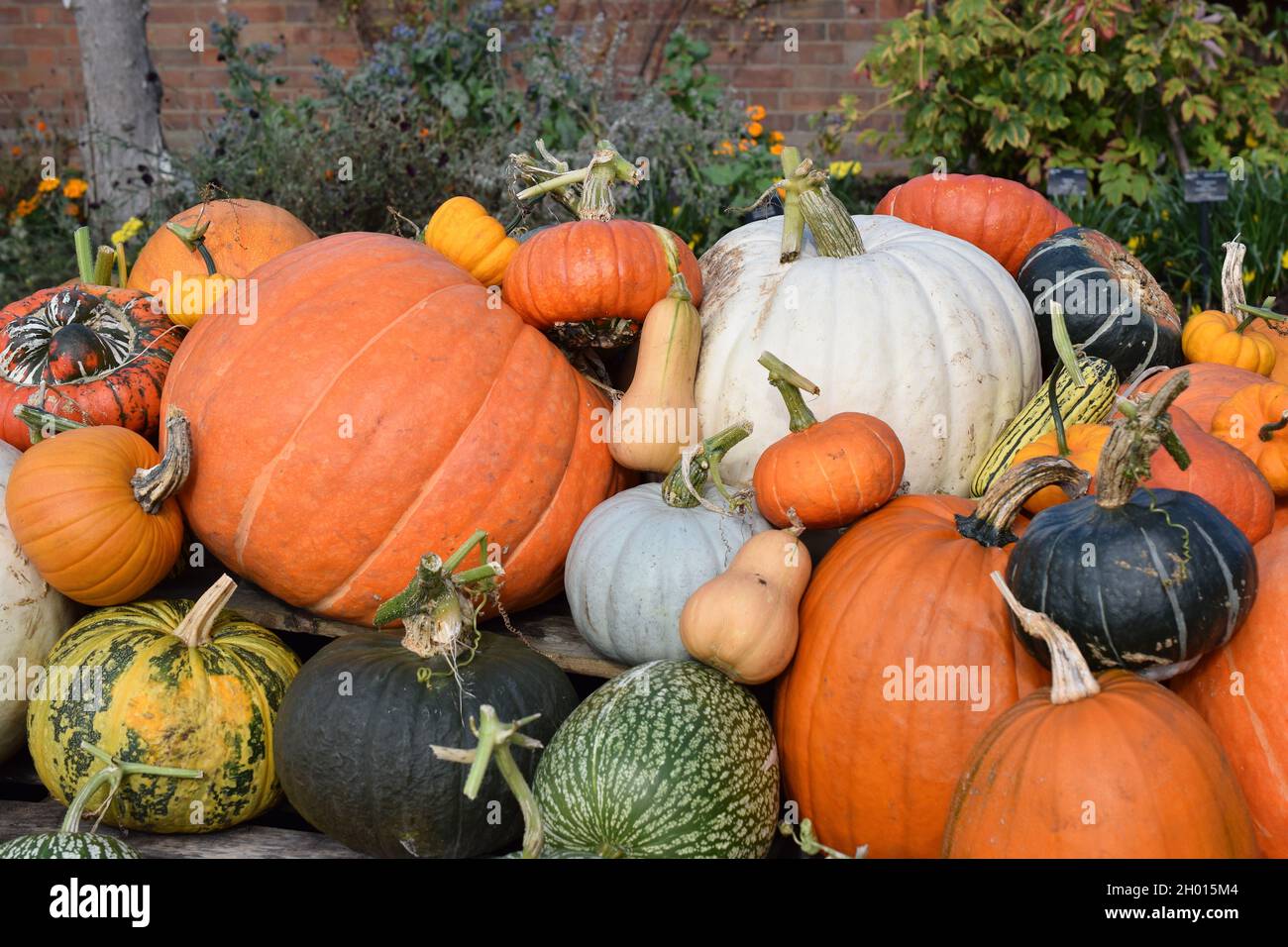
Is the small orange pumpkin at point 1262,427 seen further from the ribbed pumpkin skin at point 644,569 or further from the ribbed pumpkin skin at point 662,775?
the ribbed pumpkin skin at point 662,775

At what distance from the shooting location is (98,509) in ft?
7.73

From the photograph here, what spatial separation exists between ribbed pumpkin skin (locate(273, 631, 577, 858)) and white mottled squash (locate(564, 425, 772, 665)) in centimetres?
23

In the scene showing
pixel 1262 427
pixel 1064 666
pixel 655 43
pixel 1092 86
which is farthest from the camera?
pixel 655 43

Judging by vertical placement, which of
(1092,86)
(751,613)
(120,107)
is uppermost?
(120,107)

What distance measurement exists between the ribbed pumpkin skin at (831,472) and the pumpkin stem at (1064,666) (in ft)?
1.71

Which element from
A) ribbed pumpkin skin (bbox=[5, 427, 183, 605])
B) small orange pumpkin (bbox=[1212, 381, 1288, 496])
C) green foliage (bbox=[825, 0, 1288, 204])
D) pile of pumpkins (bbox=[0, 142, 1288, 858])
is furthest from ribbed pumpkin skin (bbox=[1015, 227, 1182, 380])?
green foliage (bbox=[825, 0, 1288, 204])

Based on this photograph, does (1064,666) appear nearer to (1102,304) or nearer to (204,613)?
(1102,304)

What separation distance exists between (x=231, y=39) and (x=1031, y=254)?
15.6ft

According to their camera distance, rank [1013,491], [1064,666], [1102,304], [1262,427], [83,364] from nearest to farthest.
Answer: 1. [1064,666]
2. [1013,491]
3. [1262,427]
4. [83,364]
5. [1102,304]

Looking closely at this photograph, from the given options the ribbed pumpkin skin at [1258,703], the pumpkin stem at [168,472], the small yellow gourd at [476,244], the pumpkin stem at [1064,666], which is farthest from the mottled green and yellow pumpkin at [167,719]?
the ribbed pumpkin skin at [1258,703]

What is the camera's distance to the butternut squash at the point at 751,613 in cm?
215

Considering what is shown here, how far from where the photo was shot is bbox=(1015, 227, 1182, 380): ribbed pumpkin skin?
2982mm

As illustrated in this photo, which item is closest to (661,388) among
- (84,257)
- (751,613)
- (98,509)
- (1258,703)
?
(751,613)

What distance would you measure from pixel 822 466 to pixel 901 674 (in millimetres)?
447
